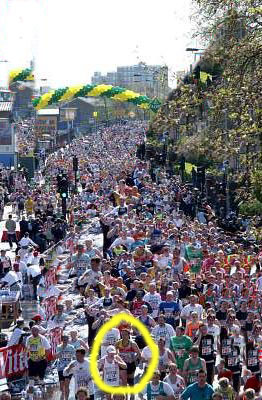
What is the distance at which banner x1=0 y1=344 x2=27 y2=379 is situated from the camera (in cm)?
1844

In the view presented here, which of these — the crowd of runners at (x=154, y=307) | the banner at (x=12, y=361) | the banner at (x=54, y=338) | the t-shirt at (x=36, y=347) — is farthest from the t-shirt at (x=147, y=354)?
the banner at (x=54, y=338)

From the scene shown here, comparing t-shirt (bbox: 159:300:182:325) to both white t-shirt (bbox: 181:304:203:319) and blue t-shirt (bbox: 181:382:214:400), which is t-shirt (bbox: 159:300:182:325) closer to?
white t-shirt (bbox: 181:304:203:319)

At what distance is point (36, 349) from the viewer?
59.4 ft

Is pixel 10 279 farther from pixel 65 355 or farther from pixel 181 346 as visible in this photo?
pixel 181 346

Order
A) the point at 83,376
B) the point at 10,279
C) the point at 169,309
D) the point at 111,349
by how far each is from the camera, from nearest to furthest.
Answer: the point at 83,376 → the point at 111,349 → the point at 169,309 → the point at 10,279

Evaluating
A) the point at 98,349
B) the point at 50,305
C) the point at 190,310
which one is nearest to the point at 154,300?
the point at 190,310

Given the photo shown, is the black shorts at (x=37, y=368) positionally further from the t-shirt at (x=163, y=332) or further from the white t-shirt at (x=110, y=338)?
the t-shirt at (x=163, y=332)

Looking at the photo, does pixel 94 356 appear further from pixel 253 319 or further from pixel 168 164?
pixel 168 164

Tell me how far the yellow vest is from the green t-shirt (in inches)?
75.0

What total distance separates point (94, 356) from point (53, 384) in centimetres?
90

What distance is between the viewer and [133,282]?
21.6 meters

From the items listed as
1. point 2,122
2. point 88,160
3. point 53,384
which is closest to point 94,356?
point 53,384

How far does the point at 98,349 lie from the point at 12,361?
4.21 ft

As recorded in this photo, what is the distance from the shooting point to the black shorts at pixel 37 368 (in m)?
18.1
